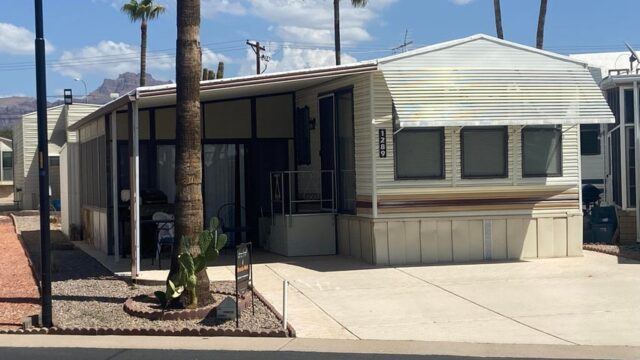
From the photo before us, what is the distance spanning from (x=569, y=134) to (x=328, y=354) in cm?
810

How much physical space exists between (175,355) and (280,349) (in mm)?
1073

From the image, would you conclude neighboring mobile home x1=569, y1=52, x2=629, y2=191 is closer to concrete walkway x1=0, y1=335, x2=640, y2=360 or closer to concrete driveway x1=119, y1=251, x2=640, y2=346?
concrete driveway x1=119, y1=251, x2=640, y2=346

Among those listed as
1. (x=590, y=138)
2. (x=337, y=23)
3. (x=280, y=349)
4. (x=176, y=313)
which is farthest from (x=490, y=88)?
(x=337, y=23)

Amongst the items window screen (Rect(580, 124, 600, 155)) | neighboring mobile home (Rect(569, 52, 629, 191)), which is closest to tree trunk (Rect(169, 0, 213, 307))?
neighboring mobile home (Rect(569, 52, 629, 191))

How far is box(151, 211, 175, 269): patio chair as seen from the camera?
12.9m

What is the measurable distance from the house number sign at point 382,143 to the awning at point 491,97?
59cm

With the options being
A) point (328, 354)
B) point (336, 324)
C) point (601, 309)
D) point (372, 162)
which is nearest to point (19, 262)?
point (372, 162)

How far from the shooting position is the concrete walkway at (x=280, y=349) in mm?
7055

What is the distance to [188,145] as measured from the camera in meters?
9.16

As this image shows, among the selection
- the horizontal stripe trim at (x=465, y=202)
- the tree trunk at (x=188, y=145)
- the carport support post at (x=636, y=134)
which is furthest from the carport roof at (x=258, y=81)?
the carport support post at (x=636, y=134)

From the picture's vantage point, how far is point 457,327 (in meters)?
8.27

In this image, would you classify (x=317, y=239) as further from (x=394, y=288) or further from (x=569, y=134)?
(x=569, y=134)

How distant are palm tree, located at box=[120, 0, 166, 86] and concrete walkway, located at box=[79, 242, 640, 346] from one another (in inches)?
Answer: 932

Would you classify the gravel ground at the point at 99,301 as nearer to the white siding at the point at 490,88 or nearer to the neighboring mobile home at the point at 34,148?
the white siding at the point at 490,88
